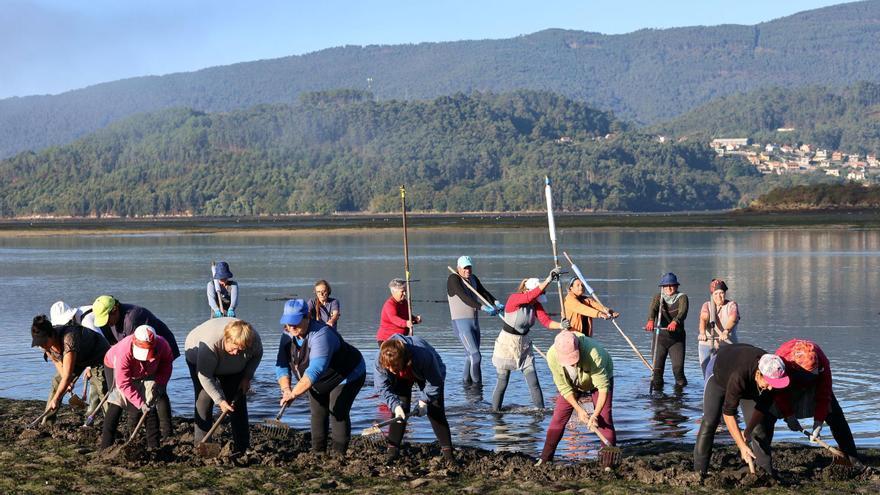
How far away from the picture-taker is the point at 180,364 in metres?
21.3

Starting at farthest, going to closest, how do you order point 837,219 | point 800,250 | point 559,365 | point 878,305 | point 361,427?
point 837,219, point 800,250, point 878,305, point 361,427, point 559,365

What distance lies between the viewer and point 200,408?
12.8 metres

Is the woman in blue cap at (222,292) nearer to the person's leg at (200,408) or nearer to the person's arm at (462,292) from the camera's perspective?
the person's arm at (462,292)

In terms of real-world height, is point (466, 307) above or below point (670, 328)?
above

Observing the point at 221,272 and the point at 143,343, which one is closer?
the point at 143,343

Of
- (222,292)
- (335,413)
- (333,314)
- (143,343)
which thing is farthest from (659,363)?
(143,343)

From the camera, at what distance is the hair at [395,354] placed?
11.5 m

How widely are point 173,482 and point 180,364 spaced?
9748 millimetres

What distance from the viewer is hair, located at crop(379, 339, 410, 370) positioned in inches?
451

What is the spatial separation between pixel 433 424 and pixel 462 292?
5163 millimetres

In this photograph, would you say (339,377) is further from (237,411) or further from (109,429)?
(109,429)

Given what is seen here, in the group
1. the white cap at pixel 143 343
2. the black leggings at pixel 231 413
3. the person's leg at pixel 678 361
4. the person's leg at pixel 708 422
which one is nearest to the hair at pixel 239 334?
the white cap at pixel 143 343

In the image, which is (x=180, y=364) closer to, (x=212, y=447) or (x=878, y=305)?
(x=212, y=447)

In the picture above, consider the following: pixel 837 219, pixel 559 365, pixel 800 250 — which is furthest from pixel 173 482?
pixel 837 219
